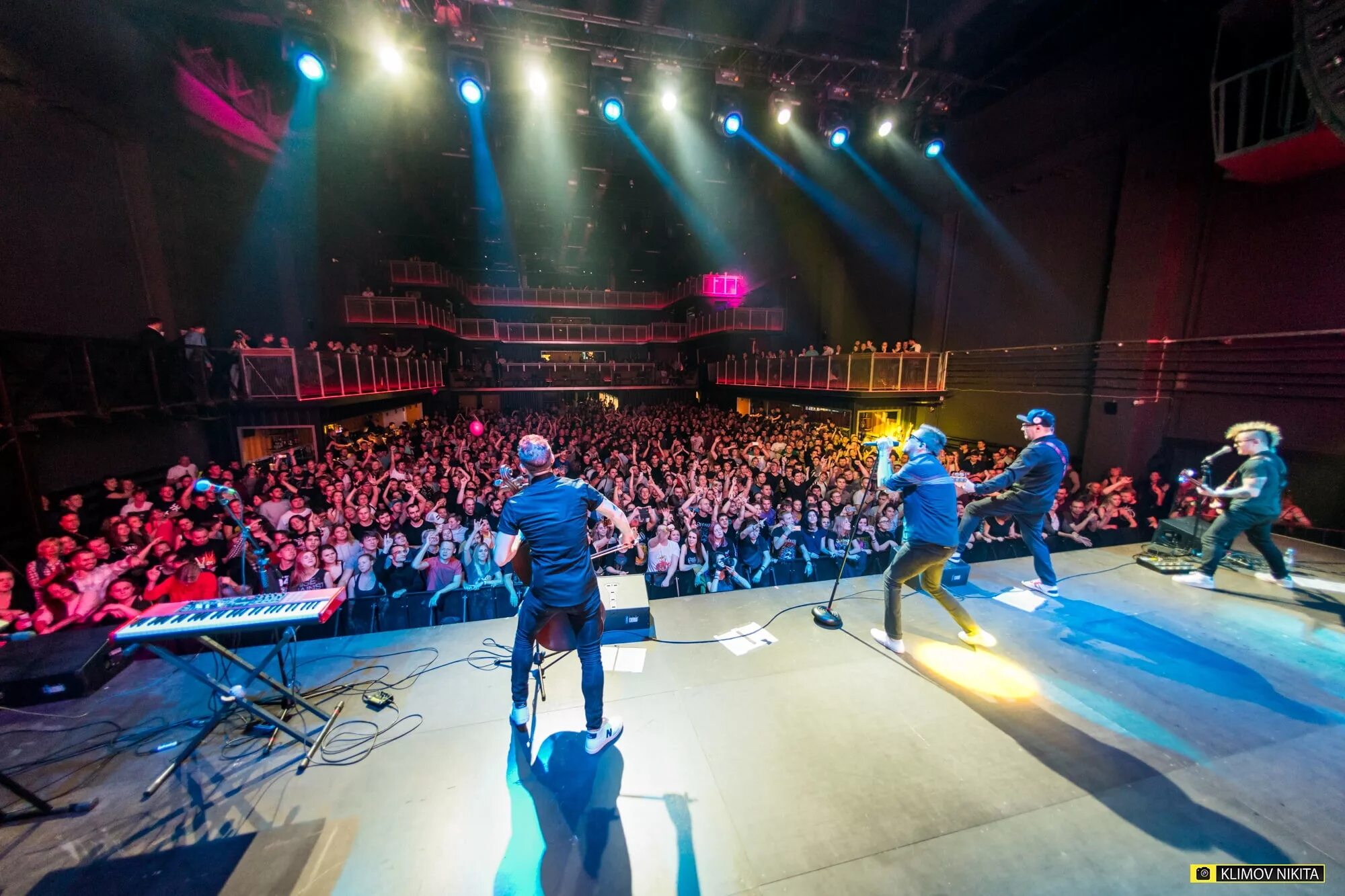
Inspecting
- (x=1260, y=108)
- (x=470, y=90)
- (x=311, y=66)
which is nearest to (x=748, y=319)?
(x=1260, y=108)

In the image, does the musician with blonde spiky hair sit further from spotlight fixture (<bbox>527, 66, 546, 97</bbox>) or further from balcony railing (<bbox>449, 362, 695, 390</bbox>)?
balcony railing (<bbox>449, 362, 695, 390</bbox>)

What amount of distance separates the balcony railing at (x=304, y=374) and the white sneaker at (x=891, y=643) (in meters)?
11.0

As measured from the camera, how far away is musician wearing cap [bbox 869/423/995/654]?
3162mm

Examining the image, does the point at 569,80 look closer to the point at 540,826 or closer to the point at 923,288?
the point at 540,826

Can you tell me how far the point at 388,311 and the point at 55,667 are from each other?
58.2ft

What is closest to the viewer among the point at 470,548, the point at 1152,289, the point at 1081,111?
the point at 470,548

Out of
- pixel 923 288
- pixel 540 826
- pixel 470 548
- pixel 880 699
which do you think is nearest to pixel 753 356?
pixel 923 288

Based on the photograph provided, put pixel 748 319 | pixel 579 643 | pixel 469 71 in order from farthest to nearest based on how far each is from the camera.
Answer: pixel 748 319, pixel 469 71, pixel 579 643

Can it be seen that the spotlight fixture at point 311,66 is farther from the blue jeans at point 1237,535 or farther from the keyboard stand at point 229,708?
the blue jeans at point 1237,535

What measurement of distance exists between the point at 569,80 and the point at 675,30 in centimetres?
179

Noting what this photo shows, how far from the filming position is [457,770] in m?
2.44

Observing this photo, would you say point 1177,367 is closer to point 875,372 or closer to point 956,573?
point 875,372

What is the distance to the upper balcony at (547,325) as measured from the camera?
57.1 feet

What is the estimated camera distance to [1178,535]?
204 inches
